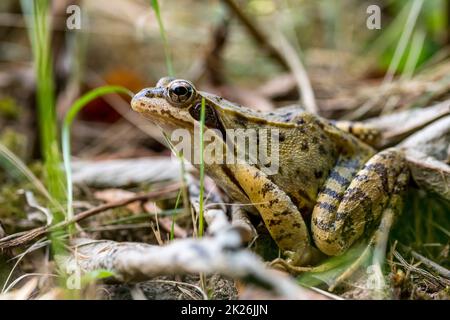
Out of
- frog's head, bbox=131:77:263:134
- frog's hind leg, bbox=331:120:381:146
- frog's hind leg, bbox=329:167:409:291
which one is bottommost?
frog's hind leg, bbox=329:167:409:291

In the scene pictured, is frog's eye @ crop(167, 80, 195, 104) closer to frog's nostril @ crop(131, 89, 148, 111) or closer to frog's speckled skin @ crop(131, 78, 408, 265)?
frog's speckled skin @ crop(131, 78, 408, 265)

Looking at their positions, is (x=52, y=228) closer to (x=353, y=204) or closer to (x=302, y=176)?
(x=302, y=176)

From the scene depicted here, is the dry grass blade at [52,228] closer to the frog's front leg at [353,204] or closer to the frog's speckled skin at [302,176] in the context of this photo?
the frog's speckled skin at [302,176]

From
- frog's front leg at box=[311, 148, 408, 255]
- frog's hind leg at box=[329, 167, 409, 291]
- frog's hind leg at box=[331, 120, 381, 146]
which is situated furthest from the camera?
frog's hind leg at box=[331, 120, 381, 146]

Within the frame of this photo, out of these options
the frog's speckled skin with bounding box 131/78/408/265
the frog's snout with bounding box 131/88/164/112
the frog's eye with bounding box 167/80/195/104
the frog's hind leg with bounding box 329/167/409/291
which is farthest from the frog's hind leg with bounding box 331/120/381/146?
the frog's snout with bounding box 131/88/164/112

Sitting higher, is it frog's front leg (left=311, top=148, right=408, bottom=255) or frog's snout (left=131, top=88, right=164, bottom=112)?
frog's snout (left=131, top=88, right=164, bottom=112)

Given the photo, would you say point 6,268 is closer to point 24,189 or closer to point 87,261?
point 87,261
